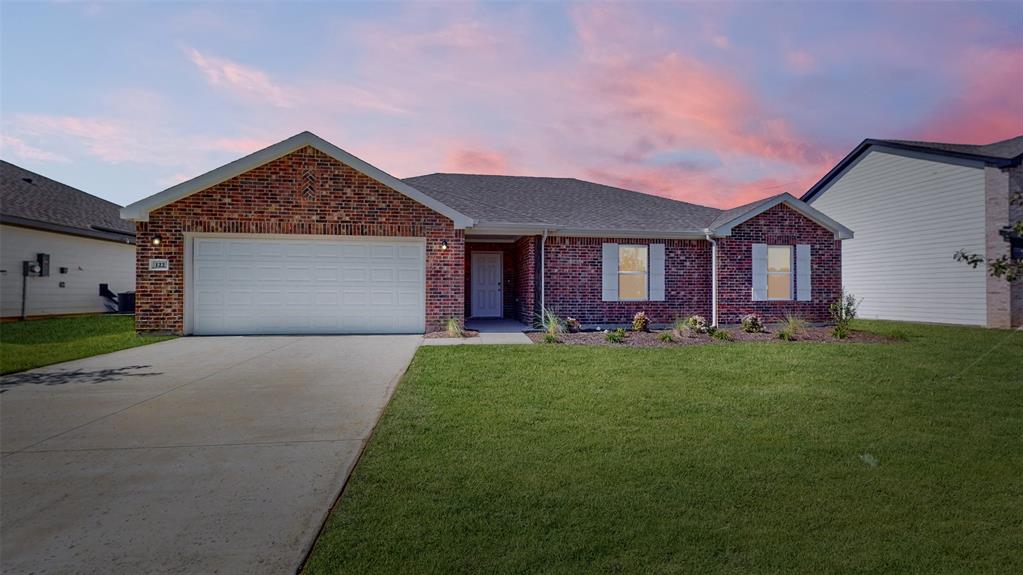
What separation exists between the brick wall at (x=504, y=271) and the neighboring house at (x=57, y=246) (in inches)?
536

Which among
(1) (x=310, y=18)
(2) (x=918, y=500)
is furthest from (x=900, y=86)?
(1) (x=310, y=18)

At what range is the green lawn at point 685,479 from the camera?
243 centimetres

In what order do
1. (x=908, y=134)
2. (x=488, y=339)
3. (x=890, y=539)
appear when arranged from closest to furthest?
(x=890, y=539)
(x=488, y=339)
(x=908, y=134)

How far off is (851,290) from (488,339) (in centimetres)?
1758

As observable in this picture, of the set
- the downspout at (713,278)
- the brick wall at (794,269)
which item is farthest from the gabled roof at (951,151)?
the downspout at (713,278)

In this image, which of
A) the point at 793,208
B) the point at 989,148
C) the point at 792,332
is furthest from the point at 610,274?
the point at 989,148

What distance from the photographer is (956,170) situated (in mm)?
16156

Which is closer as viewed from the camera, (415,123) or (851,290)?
(415,123)

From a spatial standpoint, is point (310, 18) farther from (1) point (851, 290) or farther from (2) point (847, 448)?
(1) point (851, 290)

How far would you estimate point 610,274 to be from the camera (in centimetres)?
1432

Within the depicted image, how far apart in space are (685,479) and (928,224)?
19.6m

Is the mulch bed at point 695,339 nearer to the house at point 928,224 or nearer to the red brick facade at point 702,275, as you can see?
the red brick facade at point 702,275

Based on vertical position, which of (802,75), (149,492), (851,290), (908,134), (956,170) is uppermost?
(908,134)

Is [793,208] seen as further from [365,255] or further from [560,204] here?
[365,255]
